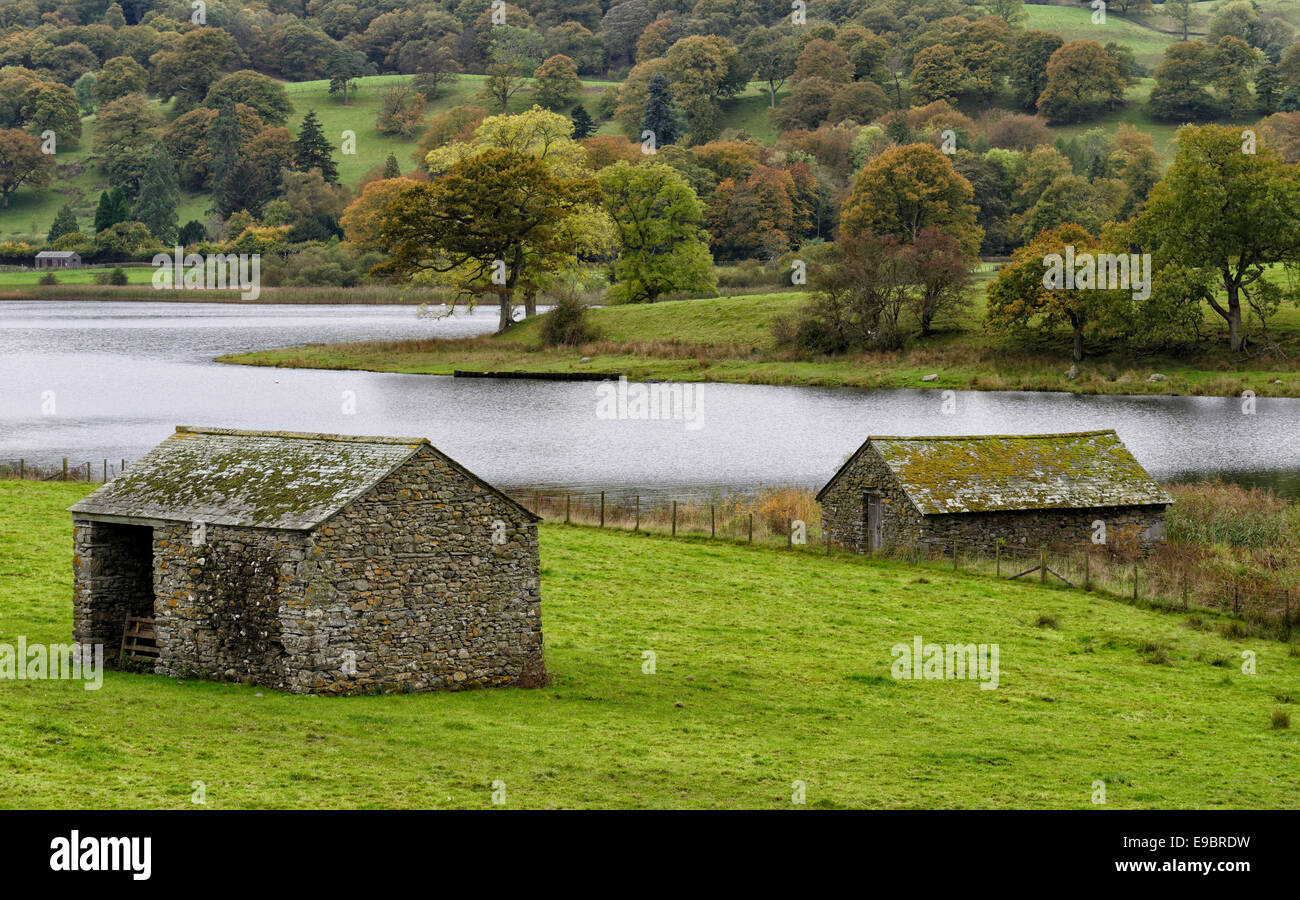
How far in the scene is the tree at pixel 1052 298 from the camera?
3386 inches

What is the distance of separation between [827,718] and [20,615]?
15731 millimetres

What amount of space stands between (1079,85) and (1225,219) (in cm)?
11644

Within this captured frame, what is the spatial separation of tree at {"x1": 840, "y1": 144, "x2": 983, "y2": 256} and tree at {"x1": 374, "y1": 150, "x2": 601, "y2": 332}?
27.8 meters

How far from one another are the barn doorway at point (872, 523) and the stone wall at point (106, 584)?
21.9m

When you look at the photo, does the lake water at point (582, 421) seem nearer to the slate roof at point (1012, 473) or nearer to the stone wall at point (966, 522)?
the stone wall at point (966, 522)

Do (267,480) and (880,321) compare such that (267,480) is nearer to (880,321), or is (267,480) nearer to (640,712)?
(640,712)

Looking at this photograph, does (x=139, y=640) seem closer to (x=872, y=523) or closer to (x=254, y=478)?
(x=254, y=478)

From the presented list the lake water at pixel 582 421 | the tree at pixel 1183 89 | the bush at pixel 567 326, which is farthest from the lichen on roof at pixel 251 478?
the tree at pixel 1183 89

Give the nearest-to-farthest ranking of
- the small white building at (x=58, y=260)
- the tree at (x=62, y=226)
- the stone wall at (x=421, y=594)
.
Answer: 1. the stone wall at (x=421, y=594)
2. the small white building at (x=58, y=260)
3. the tree at (x=62, y=226)

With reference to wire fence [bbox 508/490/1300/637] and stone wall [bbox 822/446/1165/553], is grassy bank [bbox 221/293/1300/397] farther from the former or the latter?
stone wall [bbox 822/446/1165/553]

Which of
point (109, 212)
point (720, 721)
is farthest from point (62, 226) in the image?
point (720, 721)

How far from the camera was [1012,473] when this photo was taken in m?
41.0

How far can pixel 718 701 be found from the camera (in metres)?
24.9

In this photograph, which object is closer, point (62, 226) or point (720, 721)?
point (720, 721)
